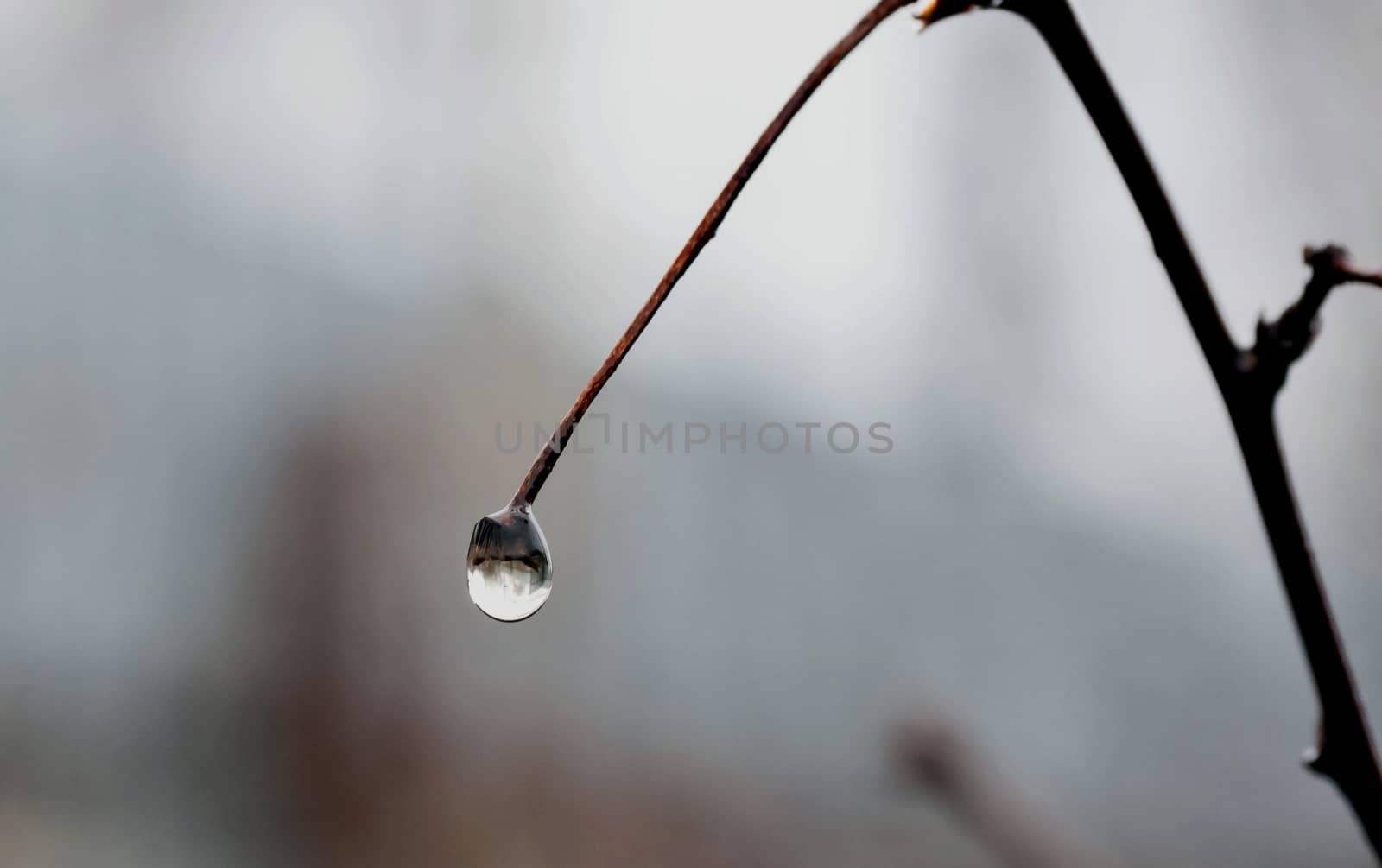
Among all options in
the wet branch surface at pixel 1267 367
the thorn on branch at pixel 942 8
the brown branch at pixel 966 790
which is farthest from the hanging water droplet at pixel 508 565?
the brown branch at pixel 966 790

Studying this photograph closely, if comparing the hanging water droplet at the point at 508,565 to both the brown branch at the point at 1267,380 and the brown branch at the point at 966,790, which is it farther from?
the brown branch at the point at 966,790

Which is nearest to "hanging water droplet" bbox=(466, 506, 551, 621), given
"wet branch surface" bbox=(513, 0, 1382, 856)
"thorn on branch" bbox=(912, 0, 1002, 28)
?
"wet branch surface" bbox=(513, 0, 1382, 856)

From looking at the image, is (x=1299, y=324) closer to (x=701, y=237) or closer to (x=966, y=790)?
(x=701, y=237)

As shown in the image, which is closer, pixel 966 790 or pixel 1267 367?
pixel 1267 367

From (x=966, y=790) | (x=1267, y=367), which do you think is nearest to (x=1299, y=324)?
(x=1267, y=367)

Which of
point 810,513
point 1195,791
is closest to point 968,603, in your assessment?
point 810,513

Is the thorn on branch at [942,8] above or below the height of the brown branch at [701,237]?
above

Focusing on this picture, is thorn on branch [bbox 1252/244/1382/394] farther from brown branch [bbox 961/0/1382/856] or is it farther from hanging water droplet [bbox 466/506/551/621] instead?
hanging water droplet [bbox 466/506/551/621]
